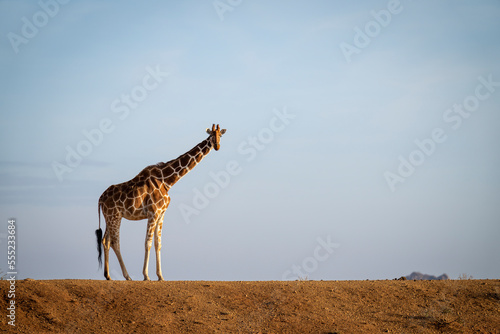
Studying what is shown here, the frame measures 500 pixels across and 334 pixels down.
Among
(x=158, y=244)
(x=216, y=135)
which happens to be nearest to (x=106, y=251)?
(x=158, y=244)

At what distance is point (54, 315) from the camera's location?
1677 centimetres

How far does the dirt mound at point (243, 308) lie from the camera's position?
55.1 ft

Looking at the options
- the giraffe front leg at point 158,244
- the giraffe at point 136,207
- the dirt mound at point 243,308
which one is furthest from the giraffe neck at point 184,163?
the dirt mound at point 243,308

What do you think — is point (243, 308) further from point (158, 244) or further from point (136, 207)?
point (136, 207)

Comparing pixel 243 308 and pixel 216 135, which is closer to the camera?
pixel 243 308

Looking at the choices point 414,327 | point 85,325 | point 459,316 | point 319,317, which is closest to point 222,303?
point 319,317

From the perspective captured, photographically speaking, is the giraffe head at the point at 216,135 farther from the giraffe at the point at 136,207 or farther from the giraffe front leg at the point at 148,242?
the giraffe front leg at the point at 148,242

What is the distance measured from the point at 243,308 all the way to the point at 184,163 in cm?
665

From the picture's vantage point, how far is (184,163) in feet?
73.0

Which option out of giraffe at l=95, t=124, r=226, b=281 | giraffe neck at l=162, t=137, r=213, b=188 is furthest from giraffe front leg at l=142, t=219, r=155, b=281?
giraffe neck at l=162, t=137, r=213, b=188

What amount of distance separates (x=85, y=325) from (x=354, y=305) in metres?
8.06

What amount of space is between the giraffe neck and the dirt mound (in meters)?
4.25

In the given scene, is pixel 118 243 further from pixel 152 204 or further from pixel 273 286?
pixel 273 286

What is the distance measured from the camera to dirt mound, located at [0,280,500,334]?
661 inches
